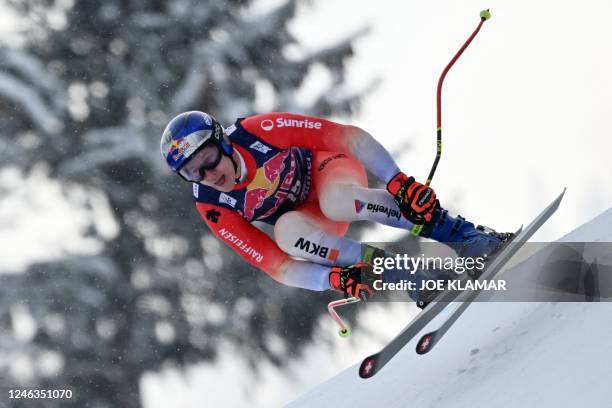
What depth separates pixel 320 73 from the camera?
857 centimetres

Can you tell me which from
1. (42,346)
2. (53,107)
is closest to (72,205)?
(53,107)

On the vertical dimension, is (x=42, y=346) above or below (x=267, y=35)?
below

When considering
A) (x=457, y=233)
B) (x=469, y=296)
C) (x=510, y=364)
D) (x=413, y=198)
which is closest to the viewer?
(x=510, y=364)

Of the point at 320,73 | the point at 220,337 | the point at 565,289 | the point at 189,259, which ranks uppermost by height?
the point at 320,73

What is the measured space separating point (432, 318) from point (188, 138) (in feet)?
4.66

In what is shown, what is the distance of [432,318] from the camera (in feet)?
10.6

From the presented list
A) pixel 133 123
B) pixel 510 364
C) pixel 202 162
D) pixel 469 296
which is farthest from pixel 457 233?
pixel 133 123

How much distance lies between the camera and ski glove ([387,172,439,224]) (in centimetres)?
342

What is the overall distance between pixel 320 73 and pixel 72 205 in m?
3.40

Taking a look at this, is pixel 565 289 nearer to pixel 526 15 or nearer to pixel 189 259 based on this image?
pixel 189 259

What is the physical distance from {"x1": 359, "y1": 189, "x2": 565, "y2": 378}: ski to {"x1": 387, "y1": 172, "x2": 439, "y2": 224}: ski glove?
15.7 inches

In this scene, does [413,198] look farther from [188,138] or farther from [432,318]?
[188,138]

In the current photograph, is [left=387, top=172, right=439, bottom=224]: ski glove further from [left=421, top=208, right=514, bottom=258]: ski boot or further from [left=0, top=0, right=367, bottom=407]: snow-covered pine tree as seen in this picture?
[left=0, top=0, right=367, bottom=407]: snow-covered pine tree

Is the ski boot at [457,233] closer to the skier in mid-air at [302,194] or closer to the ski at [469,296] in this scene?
the skier in mid-air at [302,194]
